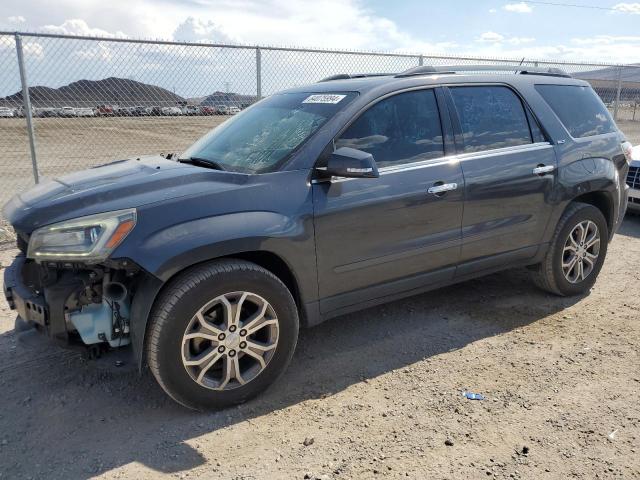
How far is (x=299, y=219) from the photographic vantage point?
3092mm

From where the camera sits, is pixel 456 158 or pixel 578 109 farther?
pixel 578 109

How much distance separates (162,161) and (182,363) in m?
1.51

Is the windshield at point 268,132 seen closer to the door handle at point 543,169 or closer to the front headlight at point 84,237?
the front headlight at point 84,237

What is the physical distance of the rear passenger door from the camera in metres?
3.80

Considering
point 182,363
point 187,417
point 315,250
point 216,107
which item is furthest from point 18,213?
point 216,107

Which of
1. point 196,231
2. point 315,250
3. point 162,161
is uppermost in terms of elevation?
point 162,161

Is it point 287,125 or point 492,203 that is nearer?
point 287,125

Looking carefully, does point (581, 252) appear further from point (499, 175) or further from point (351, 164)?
point (351, 164)

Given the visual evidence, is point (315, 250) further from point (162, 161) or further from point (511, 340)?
point (511, 340)

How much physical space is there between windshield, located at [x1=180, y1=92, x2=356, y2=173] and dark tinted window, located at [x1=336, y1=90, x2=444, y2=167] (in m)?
0.19

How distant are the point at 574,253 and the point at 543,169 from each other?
89 centimetres

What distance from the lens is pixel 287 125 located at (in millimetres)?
3568

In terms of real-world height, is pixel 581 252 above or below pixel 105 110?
below

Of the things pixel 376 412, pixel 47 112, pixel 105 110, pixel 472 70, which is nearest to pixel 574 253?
pixel 472 70
